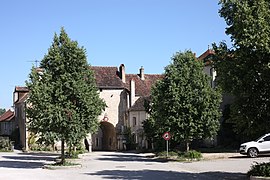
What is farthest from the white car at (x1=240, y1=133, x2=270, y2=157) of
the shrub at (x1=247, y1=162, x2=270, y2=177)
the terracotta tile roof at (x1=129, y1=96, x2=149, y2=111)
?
the terracotta tile roof at (x1=129, y1=96, x2=149, y2=111)

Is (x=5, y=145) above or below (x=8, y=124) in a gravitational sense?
below

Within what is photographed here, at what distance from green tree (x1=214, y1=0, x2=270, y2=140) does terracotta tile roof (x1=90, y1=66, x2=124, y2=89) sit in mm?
41800

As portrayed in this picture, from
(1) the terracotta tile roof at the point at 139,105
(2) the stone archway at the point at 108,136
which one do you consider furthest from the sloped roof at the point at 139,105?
(2) the stone archway at the point at 108,136

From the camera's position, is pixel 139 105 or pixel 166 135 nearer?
pixel 166 135

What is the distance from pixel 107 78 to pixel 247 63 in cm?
4484

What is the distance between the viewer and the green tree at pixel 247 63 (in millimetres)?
15258

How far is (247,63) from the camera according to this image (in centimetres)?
1590

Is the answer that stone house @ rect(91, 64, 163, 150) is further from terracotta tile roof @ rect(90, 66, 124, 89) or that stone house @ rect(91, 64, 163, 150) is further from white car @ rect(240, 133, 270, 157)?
white car @ rect(240, 133, 270, 157)

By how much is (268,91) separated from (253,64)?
1228 mm

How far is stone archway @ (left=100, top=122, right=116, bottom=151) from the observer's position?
6008 centimetres

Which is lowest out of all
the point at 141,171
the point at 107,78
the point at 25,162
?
the point at 25,162

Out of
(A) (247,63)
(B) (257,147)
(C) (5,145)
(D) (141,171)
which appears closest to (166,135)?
(B) (257,147)

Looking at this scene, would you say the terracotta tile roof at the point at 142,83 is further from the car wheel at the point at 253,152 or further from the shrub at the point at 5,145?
the car wheel at the point at 253,152

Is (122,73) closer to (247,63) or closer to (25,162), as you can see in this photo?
(25,162)
